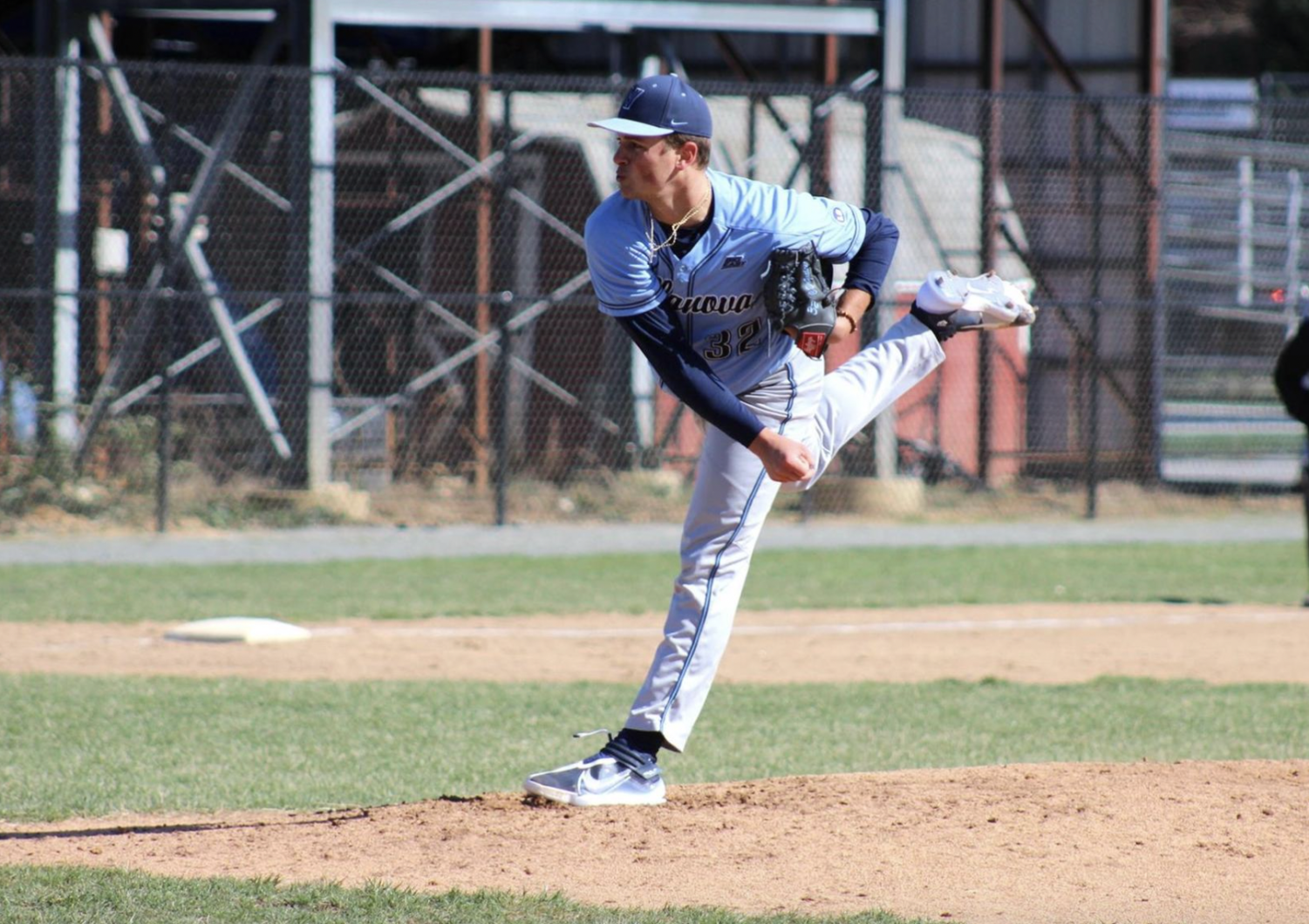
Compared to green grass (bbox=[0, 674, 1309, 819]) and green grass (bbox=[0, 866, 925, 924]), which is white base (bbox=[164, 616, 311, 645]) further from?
green grass (bbox=[0, 866, 925, 924])

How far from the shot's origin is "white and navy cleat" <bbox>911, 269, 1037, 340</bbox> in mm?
5164

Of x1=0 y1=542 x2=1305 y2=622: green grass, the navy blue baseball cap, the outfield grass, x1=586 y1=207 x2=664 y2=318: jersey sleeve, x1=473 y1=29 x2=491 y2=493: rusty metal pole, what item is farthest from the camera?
x1=473 y1=29 x2=491 y2=493: rusty metal pole

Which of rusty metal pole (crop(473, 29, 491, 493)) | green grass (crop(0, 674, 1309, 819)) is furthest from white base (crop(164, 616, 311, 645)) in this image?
rusty metal pole (crop(473, 29, 491, 493))

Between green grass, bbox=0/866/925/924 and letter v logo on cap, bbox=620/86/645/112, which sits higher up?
letter v logo on cap, bbox=620/86/645/112

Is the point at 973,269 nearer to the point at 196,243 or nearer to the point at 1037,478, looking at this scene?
the point at 1037,478

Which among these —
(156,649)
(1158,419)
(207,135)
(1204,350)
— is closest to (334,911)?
(156,649)

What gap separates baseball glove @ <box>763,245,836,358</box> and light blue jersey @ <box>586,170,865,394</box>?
0.07 m

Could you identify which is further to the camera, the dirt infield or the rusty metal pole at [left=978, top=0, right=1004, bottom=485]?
the rusty metal pole at [left=978, top=0, right=1004, bottom=485]

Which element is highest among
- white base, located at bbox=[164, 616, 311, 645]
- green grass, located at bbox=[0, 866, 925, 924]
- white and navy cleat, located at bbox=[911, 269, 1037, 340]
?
white and navy cleat, located at bbox=[911, 269, 1037, 340]

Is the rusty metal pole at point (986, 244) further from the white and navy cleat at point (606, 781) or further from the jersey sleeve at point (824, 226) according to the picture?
the white and navy cleat at point (606, 781)

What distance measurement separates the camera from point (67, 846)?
4.56 m

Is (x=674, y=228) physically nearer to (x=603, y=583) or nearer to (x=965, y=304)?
(x=965, y=304)

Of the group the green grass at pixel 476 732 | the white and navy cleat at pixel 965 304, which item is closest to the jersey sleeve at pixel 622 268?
the white and navy cleat at pixel 965 304

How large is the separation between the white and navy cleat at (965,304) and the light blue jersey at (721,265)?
0.54 m
